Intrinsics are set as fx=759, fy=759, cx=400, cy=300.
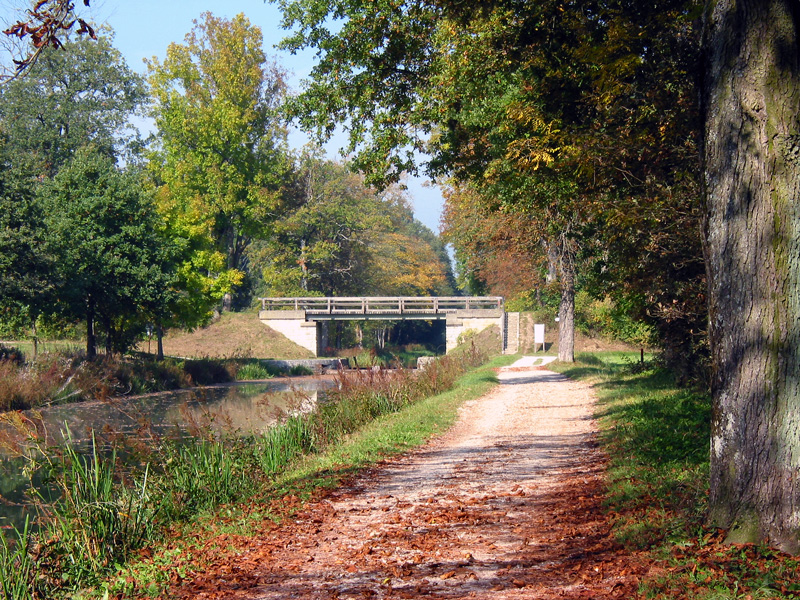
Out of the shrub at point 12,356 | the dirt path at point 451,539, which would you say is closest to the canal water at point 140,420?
the dirt path at point 451,539

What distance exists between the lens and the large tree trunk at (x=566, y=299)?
94.8ft

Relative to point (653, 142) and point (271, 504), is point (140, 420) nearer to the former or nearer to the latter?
point (271, 504)

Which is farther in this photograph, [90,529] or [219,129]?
[219,129]

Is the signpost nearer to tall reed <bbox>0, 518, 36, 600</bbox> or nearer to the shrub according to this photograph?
the shrub

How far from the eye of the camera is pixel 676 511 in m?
6.37

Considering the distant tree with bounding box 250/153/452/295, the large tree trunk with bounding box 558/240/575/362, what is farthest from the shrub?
the distant tree with bounding box 250/153/452/295

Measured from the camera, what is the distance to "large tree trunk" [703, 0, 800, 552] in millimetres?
5293

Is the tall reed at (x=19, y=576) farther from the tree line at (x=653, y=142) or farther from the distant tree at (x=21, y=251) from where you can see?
the distant tree at (x=21, y=251)

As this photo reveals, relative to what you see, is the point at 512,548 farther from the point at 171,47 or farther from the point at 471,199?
the point at 171,47

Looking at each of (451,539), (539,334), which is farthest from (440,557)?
(539,334)

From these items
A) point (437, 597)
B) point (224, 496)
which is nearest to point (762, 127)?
point (437, 597)

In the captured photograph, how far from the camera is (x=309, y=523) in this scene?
7.14 meters

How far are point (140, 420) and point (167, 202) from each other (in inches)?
1220

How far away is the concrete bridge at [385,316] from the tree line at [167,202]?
3.35 metres
